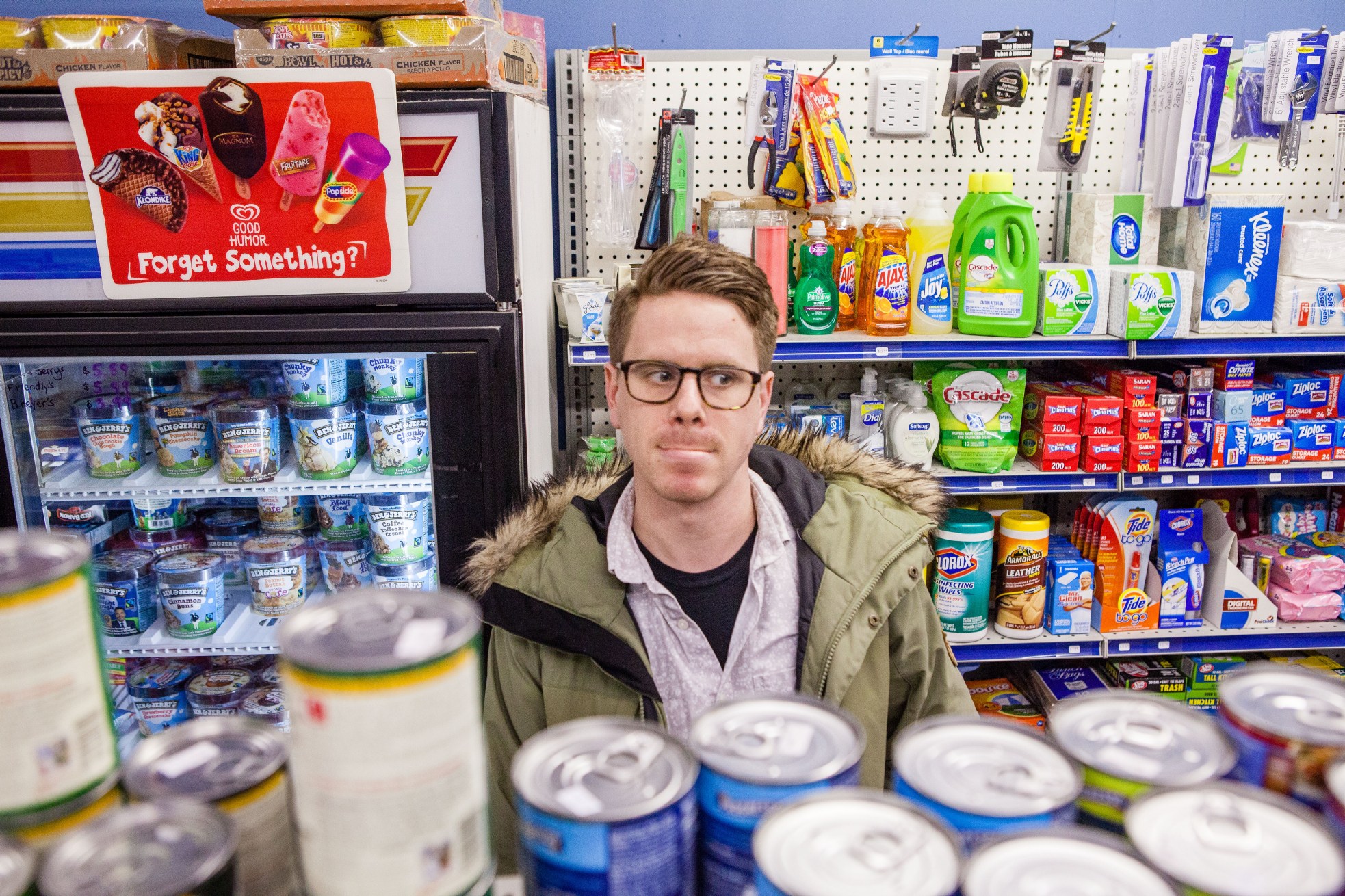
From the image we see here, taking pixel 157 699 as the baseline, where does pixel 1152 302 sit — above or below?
above

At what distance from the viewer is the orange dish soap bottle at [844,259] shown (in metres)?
2.78

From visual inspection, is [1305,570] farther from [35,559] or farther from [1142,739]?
[35,559]

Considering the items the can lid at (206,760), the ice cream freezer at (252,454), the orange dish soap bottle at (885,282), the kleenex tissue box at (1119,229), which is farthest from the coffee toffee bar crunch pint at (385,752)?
the kleenex tissue box at (1119,229)

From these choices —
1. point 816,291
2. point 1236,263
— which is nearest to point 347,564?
point 816,291

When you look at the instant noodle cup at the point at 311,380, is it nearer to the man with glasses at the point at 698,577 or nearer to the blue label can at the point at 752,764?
the man with glasses at the point at 698,577

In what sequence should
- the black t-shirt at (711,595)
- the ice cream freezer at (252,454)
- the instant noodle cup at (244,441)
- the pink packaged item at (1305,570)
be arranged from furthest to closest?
the pink packaged item at (1305,570)
the instant noodle cup at (244,441)
the ice cream freezer at (252,454)
the black t-shirt at (711,595)

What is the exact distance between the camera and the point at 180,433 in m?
2.38

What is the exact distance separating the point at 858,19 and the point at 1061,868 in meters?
3.12

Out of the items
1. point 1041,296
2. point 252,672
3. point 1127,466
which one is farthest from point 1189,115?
point 252,672

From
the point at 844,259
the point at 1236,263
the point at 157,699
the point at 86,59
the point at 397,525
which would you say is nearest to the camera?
the point at 86,59

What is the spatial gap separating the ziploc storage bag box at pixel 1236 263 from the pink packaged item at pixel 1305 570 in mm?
776

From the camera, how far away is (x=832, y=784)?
0.69 metres

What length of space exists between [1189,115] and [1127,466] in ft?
3.37

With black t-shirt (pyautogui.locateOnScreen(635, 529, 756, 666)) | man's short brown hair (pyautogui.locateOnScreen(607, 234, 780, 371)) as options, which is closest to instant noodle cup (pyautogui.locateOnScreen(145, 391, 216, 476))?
man's short brown hair (pyautogui.locateOnScreen(607, 234, 780, 371))
